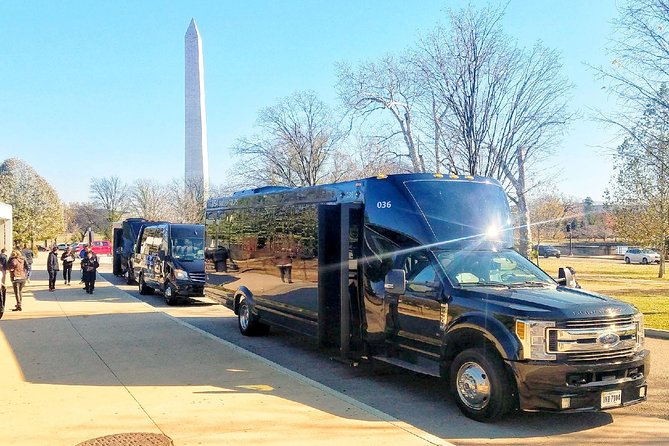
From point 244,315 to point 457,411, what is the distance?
19.3ft

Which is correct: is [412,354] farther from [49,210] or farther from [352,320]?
[49,210]

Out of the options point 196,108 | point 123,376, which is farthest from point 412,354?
point 196,108

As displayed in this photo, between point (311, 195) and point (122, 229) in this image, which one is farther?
point (122, 229)

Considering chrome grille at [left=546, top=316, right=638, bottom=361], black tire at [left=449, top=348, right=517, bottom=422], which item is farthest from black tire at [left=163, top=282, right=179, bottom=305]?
chrome grille at [left=546, top=316, right=638, bottom=361]

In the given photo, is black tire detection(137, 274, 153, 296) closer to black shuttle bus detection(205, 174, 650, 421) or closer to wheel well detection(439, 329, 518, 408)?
black shuttle bus detection(205, 174, 650, 421)

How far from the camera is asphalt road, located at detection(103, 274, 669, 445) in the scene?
18.9 ft

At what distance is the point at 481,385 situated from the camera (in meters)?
6.08

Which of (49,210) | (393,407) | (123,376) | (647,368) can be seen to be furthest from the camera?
(49,210)

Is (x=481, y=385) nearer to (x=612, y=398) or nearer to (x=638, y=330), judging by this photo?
(x=612, y=398)

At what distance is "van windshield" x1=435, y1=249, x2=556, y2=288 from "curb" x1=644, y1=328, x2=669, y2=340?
5.69 m

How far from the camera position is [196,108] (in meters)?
55.3

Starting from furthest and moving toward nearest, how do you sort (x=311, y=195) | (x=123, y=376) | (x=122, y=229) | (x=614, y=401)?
1. (x=122, y=229)
2. (x=311, y=195)
3. (x=123, y=376)
4. (x=614, y=401)

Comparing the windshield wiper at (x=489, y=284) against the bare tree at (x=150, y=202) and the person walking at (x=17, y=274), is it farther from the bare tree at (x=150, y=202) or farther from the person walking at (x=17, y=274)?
the bare tree at (x=150, y=202)

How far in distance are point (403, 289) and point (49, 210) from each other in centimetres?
6991
